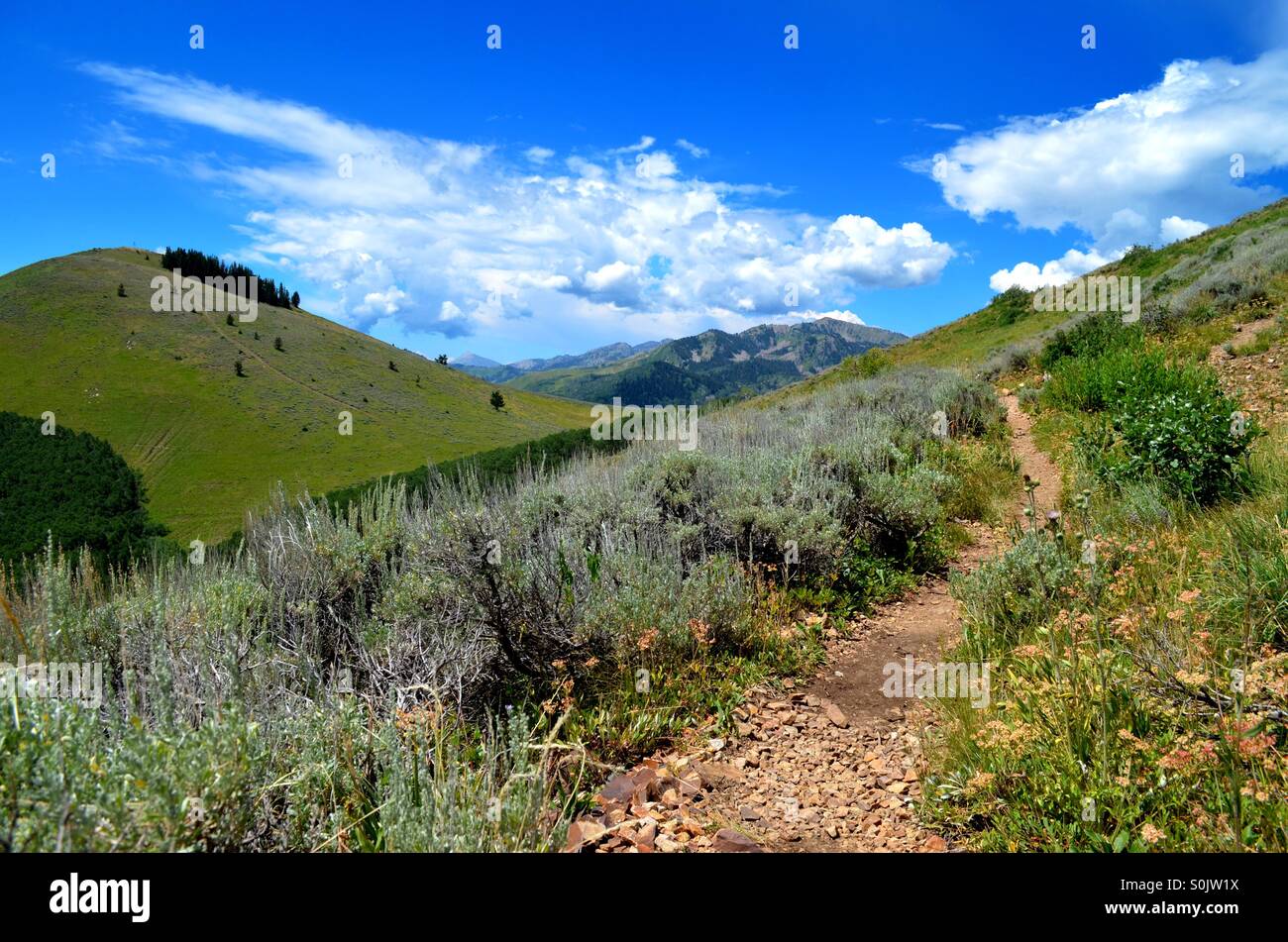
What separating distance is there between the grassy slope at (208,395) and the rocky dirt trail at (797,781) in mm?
41971

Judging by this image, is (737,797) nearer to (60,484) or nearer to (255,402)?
(60,484)

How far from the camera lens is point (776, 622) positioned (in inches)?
197

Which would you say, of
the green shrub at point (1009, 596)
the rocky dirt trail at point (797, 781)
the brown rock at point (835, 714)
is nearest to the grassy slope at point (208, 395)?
the rocky dirt trail at point (797, 781)

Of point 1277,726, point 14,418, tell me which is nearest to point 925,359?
point 1277,726

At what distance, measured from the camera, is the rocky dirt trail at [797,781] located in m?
2.85

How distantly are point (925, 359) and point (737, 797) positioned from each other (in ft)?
84.2

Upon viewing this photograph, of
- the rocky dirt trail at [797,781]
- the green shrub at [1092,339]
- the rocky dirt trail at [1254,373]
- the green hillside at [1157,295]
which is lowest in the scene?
the rocky dirt trail at [797,781]

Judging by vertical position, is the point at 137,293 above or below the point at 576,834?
above

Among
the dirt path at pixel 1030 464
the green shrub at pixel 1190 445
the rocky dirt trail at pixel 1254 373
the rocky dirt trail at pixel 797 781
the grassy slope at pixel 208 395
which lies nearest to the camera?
the rocky dirt trail at pixel 797 781

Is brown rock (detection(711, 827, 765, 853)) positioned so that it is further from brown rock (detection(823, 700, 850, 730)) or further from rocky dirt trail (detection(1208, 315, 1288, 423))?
rocky dirt trail (detection(1208, 315, 1288, 423))

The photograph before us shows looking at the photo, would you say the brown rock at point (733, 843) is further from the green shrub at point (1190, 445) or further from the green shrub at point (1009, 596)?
the green shrub at point (1190, 445)

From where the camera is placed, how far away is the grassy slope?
4853 cm

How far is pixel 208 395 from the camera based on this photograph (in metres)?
58.2

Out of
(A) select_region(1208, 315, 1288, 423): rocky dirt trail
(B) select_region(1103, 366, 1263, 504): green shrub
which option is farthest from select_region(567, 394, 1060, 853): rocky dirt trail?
(A) select_region(1208, 315, 1288, 423): rocky dirt trail
